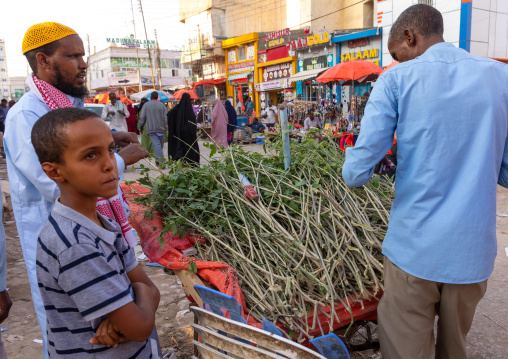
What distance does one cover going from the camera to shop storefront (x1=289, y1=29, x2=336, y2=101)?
55.1 feet

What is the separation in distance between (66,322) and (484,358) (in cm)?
266

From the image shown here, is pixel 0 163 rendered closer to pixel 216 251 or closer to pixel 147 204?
pixel 147 204

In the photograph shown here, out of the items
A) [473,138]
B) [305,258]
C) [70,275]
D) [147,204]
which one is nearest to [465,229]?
[473,138]

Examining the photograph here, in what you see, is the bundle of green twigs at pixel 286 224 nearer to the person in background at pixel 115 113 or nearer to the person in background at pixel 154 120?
the person in background at pixel 154 120

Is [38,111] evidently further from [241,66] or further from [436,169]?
[241,66]

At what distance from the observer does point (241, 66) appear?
24766 millimetres

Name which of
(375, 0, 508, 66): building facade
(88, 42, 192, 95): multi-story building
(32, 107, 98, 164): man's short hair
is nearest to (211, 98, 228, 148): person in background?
(375, 0, 508, 66): building facade

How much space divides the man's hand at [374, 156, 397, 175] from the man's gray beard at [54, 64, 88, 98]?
1.47m

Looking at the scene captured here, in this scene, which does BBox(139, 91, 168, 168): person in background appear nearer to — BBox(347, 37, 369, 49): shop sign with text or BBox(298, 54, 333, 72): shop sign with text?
BBox(347, 37, 369, 49): shop sign with text

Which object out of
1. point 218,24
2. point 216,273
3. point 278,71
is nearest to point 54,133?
point 216,273

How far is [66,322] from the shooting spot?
1.04 metres

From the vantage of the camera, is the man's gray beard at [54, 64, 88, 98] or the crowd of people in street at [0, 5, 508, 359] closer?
the crowd of people in street at [0, 5, 508, 359]

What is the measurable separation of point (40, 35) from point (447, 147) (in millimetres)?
1779

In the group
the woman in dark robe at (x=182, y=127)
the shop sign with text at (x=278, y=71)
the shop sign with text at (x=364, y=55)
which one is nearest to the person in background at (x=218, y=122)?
the woman in dark robe at (x=182, y=127)
